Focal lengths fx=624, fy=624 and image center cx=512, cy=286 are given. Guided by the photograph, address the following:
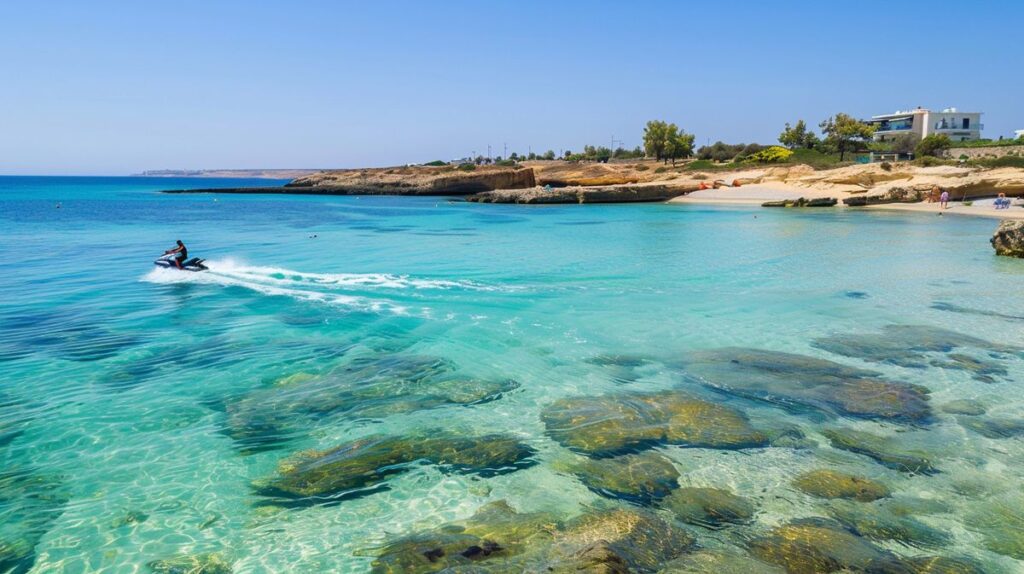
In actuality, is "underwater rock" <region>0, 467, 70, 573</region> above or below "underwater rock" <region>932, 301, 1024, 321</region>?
above

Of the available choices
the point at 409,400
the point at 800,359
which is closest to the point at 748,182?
the point at 800,359

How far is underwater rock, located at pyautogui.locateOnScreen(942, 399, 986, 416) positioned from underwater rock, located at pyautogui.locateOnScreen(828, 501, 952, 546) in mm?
3720

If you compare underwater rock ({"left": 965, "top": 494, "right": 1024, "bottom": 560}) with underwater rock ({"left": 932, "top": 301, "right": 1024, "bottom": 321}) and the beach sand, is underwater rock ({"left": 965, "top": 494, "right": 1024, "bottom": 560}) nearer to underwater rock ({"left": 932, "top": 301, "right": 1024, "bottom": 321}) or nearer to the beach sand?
underwater rock ({"left": 932, "top": 301, "right": 1024, "bottom": 321})

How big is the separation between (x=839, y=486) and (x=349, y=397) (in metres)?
6.95

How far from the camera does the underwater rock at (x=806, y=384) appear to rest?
9.38 m

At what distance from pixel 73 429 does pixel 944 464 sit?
11.6m

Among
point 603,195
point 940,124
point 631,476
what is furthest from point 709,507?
point 940,124

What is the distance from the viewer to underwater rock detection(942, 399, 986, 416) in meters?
9.20

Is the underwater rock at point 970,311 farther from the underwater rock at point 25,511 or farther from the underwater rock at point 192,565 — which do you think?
the underwater rock at point 25,511

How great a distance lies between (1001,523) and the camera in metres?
6.35

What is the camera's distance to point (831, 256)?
26.5 m

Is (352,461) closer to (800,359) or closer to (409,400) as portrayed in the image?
(409,400)

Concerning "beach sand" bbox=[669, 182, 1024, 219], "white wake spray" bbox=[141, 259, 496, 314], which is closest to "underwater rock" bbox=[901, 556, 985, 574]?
"white wake spray" bbox=[141, 259, 496, 314]

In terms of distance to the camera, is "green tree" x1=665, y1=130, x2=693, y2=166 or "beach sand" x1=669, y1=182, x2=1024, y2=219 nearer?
"beach sand" x1=669, y1=182, x2=1024, y2=219
